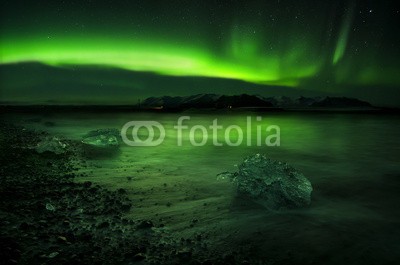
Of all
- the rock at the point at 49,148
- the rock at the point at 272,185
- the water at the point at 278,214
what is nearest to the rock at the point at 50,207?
the water at the point at 278,214

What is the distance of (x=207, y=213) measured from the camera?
660 centimetres

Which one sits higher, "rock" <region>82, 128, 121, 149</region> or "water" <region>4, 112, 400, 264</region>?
"rock" <region>82, 128, 121, 149</region>

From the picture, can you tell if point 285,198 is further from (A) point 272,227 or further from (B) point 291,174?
(A) point 272,227

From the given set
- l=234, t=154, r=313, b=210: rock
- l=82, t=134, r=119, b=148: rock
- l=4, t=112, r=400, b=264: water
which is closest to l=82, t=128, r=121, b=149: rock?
l=82, t=134, r=119, b=148: rock

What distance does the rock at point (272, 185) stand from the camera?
23.6 ft

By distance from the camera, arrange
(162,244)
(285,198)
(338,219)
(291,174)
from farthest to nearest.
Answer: (291,174), (285,198), (338,219), (162,244)

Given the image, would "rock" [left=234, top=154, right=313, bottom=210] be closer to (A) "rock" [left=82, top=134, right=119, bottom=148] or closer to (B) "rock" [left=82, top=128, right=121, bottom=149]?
(B) "rock" [left=82, top=128, right=121, bottom=149]

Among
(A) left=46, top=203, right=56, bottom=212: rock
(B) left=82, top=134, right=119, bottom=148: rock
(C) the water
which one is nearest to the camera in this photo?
(C) the water

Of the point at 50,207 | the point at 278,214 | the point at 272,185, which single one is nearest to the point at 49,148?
the point at 50,207

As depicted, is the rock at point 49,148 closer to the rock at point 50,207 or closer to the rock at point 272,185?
the rock at point 50,207

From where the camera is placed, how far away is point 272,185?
24.2 feet

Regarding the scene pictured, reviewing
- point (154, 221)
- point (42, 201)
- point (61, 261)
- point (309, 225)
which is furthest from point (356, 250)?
point (42, 201)

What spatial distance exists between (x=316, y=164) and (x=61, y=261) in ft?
39.4

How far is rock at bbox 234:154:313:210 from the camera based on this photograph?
7184mm
